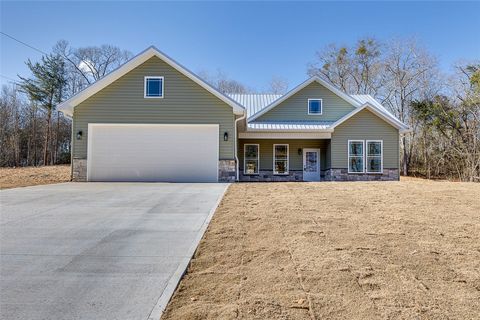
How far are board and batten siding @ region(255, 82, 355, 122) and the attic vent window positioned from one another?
6084mm

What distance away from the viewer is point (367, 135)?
1600cm

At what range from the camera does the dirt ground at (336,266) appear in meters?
2.61

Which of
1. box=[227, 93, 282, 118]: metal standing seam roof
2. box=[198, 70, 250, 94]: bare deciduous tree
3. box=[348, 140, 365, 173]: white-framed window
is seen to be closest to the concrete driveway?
box=[348, 140, 365, 173]: white-framed window

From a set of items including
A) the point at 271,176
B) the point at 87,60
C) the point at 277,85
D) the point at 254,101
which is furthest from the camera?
the point at 277,85

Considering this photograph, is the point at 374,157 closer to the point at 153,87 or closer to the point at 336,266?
the point at 153,87

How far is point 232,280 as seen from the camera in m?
3.14

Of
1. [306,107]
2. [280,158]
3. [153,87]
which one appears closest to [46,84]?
[153,87]

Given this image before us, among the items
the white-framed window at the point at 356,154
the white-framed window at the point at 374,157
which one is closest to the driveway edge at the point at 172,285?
the white-framed window at the point at 356,154

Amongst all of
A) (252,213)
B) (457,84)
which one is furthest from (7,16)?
(457,84)

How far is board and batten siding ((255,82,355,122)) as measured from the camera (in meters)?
17.5

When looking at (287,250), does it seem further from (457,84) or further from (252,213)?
(457,84)

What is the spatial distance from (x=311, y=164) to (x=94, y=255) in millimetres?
14696

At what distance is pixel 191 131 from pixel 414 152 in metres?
20.7

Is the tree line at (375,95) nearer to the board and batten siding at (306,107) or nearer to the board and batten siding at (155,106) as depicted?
the board and batten siding at (306,107)
